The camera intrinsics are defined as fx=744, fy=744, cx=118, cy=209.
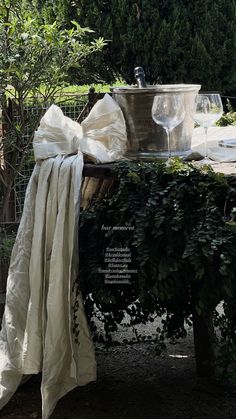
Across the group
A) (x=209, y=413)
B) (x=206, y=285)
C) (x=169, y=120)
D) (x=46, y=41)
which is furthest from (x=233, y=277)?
(x=46, y=41)

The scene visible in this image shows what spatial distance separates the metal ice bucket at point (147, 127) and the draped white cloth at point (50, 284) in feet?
0.20

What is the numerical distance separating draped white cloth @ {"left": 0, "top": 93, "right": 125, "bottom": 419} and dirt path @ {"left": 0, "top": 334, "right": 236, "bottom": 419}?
27cm

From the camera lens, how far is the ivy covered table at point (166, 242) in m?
2.75

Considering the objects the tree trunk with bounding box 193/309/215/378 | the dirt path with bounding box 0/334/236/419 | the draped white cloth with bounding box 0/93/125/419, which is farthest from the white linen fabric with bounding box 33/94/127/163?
the dirt path with bounding box 0/334/236/419

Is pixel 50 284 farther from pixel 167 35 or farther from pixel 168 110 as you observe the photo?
pixel 167 35

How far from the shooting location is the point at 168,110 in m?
3.00

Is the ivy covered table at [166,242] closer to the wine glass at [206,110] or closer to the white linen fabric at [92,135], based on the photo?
the white linen fabric at [92,135]

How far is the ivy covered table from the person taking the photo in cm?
275

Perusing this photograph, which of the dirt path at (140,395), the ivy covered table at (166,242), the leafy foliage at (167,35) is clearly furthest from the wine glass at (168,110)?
the leafy foliage at (167,35)

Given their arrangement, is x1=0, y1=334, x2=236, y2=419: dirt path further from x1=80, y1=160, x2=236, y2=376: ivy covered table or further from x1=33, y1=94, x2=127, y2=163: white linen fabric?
x1=33, y1=94, x2=127, y2=163: white linen fabric

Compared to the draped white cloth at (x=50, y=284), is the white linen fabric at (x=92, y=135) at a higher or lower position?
higher

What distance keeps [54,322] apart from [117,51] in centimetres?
662

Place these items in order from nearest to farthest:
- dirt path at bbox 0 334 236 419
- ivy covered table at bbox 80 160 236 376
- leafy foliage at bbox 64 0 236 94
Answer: ivy covered table at bbox 80 160 236 376 → dirt path at bbox 0 334 236 419 → leafy foliage at bbox 64 0 236 94

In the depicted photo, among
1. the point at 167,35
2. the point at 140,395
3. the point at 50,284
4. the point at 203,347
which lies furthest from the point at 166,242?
the point at 167,35
